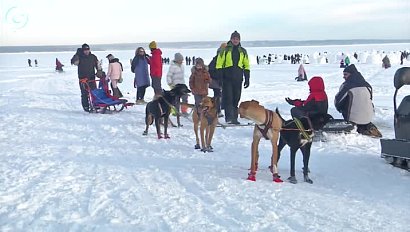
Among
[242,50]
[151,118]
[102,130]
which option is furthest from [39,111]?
[242,50]

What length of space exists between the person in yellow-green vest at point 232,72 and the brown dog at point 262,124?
3463 mm

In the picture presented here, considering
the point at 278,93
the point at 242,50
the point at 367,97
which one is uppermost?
the point at 242,50

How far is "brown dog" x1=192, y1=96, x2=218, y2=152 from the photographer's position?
6281 mm

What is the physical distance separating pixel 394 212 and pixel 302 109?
252 cm

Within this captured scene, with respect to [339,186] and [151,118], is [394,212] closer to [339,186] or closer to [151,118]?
[339,186]

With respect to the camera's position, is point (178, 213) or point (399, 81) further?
point (399, 81)

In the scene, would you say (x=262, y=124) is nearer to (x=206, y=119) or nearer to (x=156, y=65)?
(x=206, y=119)

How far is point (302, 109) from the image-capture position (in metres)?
6.38

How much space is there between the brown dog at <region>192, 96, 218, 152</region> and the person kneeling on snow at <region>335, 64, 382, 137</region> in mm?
1971

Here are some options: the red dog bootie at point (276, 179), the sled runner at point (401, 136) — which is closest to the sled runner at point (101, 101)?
the red dog bootie at point (276, 179)

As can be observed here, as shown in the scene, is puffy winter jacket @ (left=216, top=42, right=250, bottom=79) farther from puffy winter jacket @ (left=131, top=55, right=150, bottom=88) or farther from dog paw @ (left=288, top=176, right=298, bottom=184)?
dog paw @ (left=288, top=176, right=298, bottom=184)

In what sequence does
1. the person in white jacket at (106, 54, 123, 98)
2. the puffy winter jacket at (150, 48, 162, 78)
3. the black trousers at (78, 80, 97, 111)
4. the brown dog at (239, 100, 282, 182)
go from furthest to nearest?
the person in white jacket at (106, 54, 123, 98), the black trousers at (78, 80, 97, 111), the puffy winter jacket at (150, 48, 162, 78), the brown dog at (239, 100, 282, 182)

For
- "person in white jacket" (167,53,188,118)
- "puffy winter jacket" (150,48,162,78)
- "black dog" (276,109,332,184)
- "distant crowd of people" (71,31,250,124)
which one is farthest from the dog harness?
"puffy winter jacket" (150,48,162,78)

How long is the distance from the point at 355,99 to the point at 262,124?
263cm
